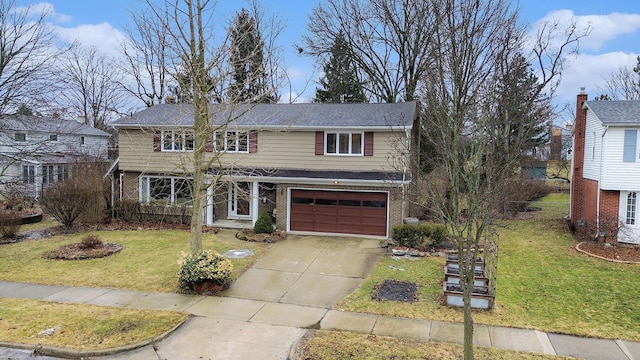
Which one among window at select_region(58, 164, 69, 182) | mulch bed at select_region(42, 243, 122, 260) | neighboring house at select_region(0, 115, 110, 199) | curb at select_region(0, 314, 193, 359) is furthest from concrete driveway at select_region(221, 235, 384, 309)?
window at select_region(58, 164, 69, 182)

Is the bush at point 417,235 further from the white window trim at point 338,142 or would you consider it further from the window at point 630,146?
the window at point 630,146

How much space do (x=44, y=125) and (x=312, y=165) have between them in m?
14.0

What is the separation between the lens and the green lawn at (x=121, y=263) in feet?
40.5

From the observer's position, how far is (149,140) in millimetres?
21828

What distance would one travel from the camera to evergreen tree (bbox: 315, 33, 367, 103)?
35469 millimetres

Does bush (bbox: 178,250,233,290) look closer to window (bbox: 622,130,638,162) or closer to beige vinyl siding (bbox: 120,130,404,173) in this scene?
beige vinyl siding (bbox: 120,130,404,173)

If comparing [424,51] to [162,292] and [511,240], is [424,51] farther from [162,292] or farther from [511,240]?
[162,292]

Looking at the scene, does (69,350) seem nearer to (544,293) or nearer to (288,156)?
(544,293)

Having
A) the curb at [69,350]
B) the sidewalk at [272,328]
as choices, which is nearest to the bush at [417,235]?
the sidewalk at [272,328]

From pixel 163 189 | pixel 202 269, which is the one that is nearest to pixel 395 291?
pixel 202 269

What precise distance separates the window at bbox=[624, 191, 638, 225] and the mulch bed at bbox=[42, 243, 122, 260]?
20403mm

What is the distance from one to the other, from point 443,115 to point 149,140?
18225 millimetres

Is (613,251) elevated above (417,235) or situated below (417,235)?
below

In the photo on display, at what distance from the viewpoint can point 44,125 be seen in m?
21.2
